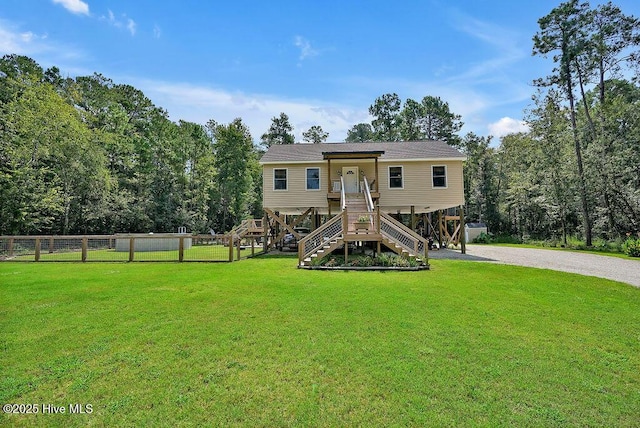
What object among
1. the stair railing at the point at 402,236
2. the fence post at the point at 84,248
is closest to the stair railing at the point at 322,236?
the stair railing at the point at 402,236

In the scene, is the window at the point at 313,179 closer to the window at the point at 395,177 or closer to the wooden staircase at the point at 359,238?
the window at the point at 395,177

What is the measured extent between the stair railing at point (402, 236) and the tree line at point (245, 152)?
1641 cm

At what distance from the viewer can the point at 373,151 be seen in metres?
15.9

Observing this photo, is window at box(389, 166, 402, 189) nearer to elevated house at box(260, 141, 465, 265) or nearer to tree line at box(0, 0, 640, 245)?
elevated house at box(260, 141, 465, 265)

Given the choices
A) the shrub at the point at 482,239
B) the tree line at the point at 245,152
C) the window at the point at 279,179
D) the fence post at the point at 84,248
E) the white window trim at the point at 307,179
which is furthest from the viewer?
the shrub at the point at 482,239

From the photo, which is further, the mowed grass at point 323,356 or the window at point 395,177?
the window at point 395,177

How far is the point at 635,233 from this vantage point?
19.3 m

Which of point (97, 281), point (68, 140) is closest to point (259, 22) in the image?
point (97, 281)

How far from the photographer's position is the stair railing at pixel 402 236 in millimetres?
11398

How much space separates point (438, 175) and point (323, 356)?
14.7 m

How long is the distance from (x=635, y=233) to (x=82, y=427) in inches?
1084

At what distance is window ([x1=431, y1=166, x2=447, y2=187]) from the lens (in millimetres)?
16547

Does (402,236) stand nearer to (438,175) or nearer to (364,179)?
(364,179)

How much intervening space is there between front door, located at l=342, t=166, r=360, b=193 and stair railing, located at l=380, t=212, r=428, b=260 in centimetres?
518
